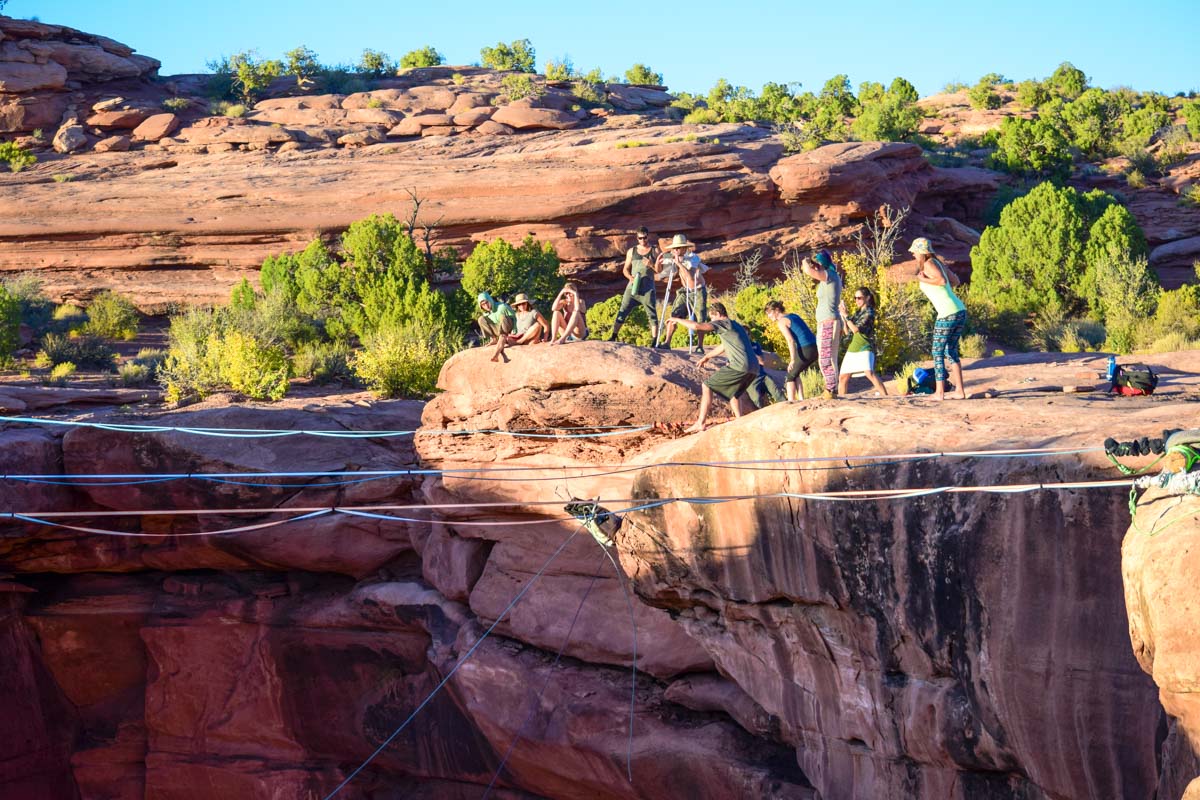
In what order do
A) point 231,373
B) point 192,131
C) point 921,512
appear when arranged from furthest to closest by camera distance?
point 192,131 → point 231,373 → point 921,512

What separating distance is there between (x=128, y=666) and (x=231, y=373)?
4.82 meters

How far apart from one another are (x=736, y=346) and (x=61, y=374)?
13.8 meters

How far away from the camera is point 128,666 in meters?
15.9

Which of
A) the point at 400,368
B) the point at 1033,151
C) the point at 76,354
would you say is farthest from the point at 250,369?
the point at 1033,151

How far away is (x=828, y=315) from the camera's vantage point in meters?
11.2

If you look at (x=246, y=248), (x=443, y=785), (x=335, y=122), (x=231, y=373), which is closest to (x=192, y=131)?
(x=335, y=122)

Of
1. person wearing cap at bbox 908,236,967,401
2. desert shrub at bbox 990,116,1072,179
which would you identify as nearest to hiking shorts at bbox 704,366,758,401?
person wearing cap at bbox 908,236,967,401

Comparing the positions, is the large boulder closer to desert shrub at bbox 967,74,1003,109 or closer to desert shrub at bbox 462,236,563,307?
desert shrub at bbox 462,236,563,307

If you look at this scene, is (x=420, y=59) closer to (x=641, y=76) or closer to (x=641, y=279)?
(x=641, y=76)

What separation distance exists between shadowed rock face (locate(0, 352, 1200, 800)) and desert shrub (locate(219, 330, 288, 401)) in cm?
280

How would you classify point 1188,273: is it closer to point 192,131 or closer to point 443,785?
point 443,785

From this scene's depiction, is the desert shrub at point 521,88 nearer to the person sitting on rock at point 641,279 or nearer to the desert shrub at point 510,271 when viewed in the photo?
the desert shrub at point 510,271

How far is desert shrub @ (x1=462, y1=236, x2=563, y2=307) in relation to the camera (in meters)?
26.1

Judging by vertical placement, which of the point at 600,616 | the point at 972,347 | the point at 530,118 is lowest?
the point at 600,616
